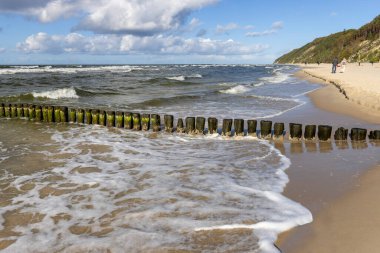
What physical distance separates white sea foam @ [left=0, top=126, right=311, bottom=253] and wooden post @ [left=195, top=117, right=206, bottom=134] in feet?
6.05

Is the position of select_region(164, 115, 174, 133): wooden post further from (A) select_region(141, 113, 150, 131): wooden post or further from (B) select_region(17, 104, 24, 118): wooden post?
(B) select_region(17, 104, 24, 118): wooden post

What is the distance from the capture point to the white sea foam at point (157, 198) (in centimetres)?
480

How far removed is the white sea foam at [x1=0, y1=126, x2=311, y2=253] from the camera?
189 inches

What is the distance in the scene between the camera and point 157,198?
6234 mm

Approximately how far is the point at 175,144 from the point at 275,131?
3146 mm

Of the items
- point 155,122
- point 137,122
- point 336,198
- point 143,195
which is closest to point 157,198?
point 143,195

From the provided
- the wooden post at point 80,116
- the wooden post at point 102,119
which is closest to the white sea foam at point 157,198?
the wooden post at point 102,119

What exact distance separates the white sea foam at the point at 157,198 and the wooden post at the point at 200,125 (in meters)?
1.84

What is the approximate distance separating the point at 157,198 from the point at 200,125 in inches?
237

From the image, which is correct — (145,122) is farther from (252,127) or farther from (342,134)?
(342,134)

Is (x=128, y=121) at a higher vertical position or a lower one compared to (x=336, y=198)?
higher

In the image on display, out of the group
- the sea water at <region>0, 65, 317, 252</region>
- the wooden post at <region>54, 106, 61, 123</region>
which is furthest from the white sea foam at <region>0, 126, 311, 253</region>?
the wooden post at <region>54, 106, 61, 123</region>

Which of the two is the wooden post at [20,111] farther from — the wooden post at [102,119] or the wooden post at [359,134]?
the wooden post at [359,134]

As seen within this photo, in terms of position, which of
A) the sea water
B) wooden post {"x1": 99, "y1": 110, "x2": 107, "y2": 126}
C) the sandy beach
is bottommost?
the sea water
